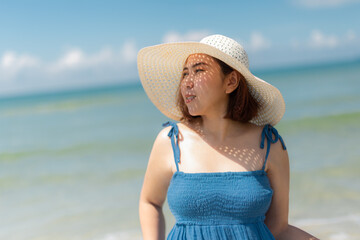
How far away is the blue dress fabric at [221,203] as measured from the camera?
1802 millimetres

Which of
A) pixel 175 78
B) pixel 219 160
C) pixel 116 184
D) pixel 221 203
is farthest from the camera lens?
pixel 116 184

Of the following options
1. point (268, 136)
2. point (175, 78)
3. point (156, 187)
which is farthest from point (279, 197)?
point (175, 78)

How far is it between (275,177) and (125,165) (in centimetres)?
569

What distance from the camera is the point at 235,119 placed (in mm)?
2016

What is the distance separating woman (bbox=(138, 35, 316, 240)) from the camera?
5.98ft

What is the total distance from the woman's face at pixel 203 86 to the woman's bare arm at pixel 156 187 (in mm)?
211

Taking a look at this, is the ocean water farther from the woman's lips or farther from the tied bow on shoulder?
the woman's lips

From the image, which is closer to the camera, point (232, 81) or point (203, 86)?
point (203, 86)

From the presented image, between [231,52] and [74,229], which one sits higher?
[231,52]

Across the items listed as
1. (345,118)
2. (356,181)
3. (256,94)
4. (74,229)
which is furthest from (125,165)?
(345,118)

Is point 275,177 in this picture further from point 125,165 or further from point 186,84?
point 125,165

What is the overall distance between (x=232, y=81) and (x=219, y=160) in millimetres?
372

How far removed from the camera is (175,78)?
7.60 feet

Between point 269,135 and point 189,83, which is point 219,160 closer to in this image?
point 269,135
